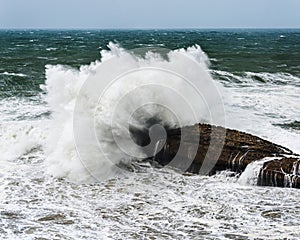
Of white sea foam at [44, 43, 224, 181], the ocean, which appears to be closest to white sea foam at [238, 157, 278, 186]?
the ocean

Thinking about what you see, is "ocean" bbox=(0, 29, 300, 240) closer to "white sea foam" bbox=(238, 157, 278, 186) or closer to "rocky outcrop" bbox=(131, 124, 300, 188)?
"white sea foam" bbox=(238, 157, 278, 186)

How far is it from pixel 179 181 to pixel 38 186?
2.38m

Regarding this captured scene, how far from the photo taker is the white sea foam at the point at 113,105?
845cm

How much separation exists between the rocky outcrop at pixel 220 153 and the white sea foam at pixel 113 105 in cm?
47

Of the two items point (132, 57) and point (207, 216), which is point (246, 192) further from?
point (132, 57)

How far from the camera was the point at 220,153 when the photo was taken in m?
8.13

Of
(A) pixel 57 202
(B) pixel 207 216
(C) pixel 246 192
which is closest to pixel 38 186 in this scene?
(A) pixel 57 202

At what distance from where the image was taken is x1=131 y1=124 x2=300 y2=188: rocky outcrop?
7.36 metres

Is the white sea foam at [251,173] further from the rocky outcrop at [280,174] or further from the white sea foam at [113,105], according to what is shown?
the white sea foam at [113,105]

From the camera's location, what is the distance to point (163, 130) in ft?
30.0

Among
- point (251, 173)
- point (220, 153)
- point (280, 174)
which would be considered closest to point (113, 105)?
point (220, 153)

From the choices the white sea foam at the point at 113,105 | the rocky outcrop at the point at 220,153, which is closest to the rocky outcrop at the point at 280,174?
the rocky outcrop at the point at 220,153

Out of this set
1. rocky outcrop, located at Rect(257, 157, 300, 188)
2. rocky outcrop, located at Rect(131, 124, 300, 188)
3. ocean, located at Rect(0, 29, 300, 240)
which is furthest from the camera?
rocky outcrop, located at Rect(131, 124, 300, 188)

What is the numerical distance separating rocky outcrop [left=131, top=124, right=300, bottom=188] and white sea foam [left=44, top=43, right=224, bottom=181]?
47 cm
